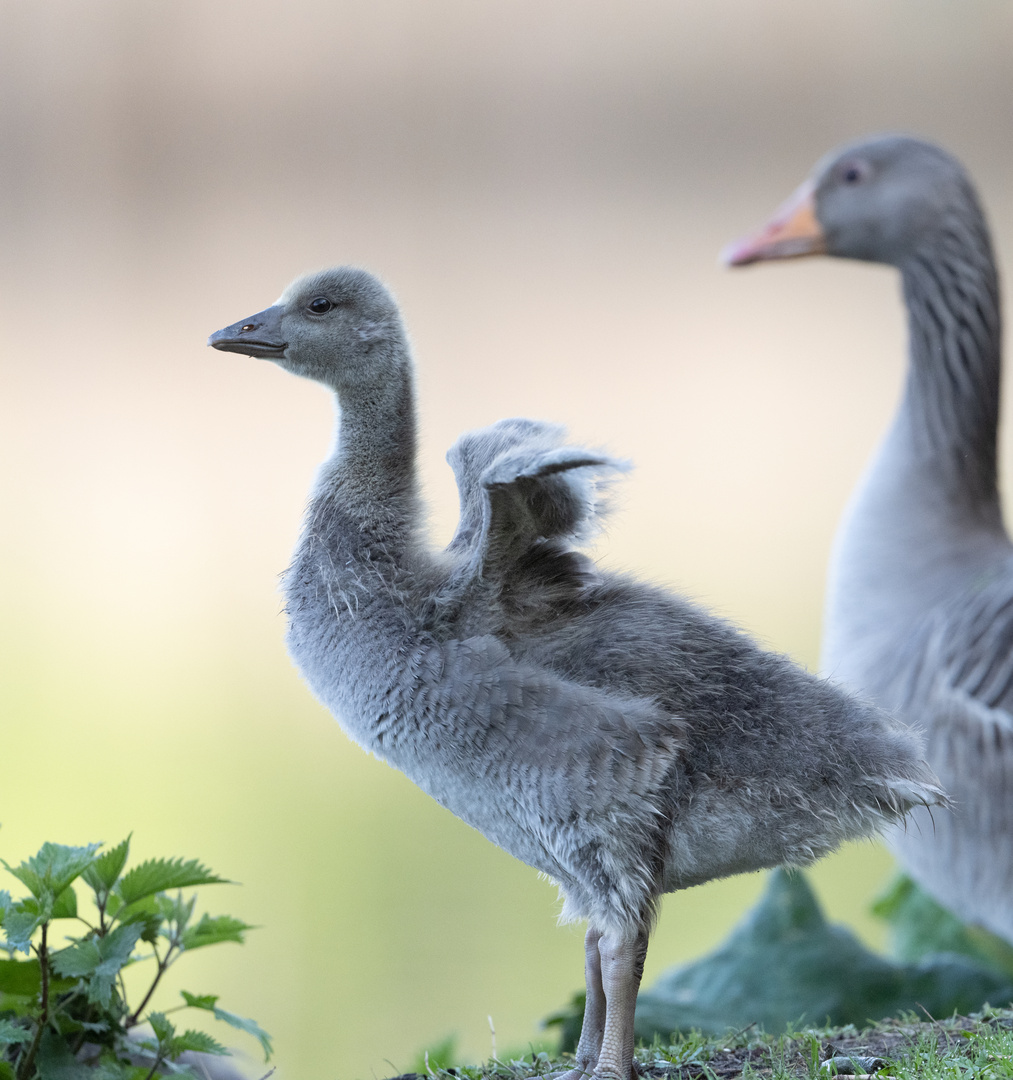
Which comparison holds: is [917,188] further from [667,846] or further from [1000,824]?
[667,846]

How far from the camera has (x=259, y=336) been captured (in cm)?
108

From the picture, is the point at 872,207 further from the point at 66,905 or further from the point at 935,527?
the point at 66,905

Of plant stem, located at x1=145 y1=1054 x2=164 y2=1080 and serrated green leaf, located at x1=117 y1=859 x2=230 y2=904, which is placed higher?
serrated green leaf, located at x1=117 y1=859 x2=230 y2=904

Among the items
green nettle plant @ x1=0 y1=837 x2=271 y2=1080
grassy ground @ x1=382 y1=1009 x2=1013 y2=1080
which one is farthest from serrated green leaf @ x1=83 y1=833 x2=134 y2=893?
grassy ground @ x1=382 y1=1009 x2=1013 y2=1080

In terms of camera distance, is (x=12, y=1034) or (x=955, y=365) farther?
(x=955, y=365)

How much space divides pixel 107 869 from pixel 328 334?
0.52m

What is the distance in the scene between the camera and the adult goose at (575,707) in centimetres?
94

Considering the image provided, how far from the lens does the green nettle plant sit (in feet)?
3.27

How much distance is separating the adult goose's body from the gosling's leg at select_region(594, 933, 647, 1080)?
0.97m

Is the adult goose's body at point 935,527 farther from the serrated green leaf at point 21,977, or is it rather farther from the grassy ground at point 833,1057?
the serrated green leaf at point 21,977

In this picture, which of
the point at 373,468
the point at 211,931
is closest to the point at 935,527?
the point at 373,468

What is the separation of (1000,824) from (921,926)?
1.04 meters

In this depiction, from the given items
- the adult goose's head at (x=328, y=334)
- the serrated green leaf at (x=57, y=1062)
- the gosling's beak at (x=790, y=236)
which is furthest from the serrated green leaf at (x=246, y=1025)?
the gosling's beak at (x=790, y=236)

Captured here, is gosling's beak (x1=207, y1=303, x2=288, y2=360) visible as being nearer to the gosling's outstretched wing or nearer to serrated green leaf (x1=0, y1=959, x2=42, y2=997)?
the gosling's outstretched wing
